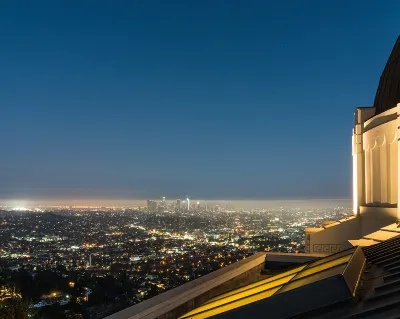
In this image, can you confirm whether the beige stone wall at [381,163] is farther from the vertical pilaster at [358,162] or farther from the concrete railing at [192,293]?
the concrete railing at [192,293]

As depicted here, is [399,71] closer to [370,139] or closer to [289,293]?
[370,139]

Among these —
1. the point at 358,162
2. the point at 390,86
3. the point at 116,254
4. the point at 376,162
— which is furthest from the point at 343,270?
the point at 116,254

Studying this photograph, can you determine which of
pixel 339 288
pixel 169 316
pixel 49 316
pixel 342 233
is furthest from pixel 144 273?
pixel 339 288

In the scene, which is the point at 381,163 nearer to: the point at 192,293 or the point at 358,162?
the point at 358,162

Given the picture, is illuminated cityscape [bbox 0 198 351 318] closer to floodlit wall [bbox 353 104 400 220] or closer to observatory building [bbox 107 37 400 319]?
observatory building [bbox 107 37 400 319]

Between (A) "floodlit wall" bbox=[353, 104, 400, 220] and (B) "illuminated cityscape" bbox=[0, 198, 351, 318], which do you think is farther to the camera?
(B) "illuminated cityscape" bbox=[0, 198, 351, 318]

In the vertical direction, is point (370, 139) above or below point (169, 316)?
above

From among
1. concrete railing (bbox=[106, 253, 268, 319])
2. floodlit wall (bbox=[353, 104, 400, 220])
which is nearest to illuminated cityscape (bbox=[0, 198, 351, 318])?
concrete railing (bbox=[106, 253, 268, 319])

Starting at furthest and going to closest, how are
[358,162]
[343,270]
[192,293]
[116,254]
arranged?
[116,254]
[358,162]
[192,293]
[343,270]
